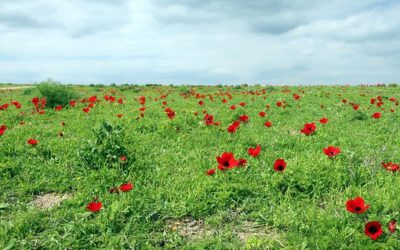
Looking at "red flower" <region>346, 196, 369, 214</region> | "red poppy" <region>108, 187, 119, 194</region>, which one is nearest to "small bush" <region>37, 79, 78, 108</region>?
"red poppy" <region>108, 187, 119, 194</region>

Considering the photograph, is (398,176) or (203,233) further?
(398,176)

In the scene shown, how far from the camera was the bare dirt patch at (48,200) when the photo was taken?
463cm

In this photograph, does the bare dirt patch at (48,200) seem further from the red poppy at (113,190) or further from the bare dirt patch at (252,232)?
the bare dirt patch at (252,232)

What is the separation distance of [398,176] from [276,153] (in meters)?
1.92

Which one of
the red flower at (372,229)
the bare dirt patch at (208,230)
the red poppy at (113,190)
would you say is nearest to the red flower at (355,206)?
the red flower at (372,229)

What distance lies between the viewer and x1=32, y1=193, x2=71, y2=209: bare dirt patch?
15.2 ft

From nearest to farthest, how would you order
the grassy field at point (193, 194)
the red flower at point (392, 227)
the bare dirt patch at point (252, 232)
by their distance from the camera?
the red flower at point (392, 227) < the grassy field at point (193, 194) < the bare dirt patch at point (252, 232)

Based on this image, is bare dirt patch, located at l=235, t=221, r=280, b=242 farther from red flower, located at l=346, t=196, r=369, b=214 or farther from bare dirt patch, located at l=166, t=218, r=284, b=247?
red flower, located at l=346, t=196, r=369, b=214

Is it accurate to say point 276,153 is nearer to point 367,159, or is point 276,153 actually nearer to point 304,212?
point 367,159

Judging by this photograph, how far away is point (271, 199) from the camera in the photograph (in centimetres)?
438

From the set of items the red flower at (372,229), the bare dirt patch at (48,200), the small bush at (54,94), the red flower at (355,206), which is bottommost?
the bare dirt patch at (48,200)

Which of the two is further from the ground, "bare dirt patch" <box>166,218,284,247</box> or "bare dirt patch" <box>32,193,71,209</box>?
"bare dirt patch" <box>32,193,71,209</box>

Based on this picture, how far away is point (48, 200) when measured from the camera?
15.7 ft

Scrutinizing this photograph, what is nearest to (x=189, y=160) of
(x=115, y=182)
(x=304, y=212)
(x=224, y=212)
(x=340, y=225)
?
(x=115, y=182)
